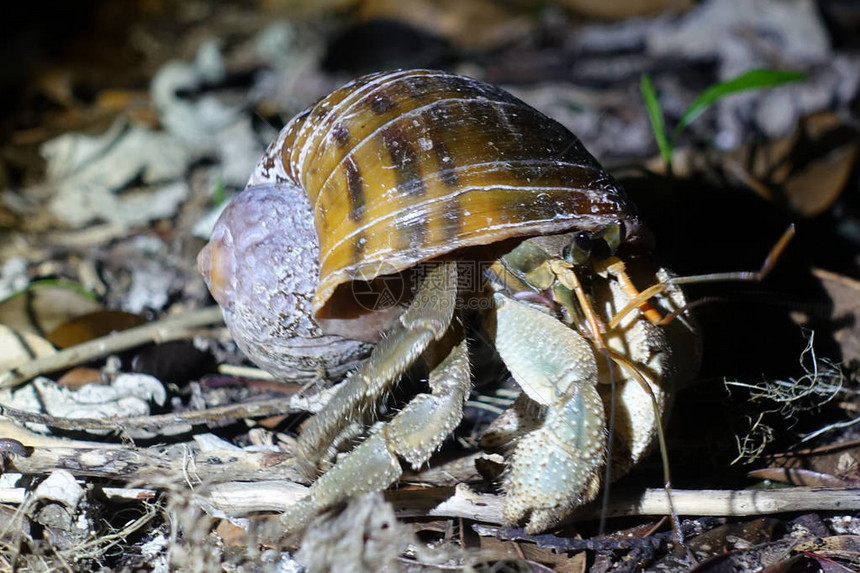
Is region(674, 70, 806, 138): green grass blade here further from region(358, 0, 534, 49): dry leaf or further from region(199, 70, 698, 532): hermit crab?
region(358, 0, 534, 49): dry leaf

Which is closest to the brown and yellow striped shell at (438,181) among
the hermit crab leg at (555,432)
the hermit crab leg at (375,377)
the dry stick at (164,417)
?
the hermit crab leg at (375,377)

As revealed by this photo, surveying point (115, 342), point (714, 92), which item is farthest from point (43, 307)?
point (714, 92)

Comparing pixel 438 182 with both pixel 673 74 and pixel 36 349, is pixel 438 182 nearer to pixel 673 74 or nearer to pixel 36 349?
pixel 36 349

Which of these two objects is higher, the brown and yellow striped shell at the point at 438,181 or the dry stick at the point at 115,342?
the brown and yellow striped shell at the point at 438,181

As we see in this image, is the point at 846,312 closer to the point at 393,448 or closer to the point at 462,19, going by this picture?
the point at 393,448

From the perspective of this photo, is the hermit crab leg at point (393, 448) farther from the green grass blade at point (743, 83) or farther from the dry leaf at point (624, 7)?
the dry leaf at point (624, 7)

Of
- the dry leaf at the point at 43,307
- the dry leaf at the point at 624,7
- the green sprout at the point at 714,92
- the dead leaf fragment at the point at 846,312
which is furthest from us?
the dry leaf at the point at 624,7
